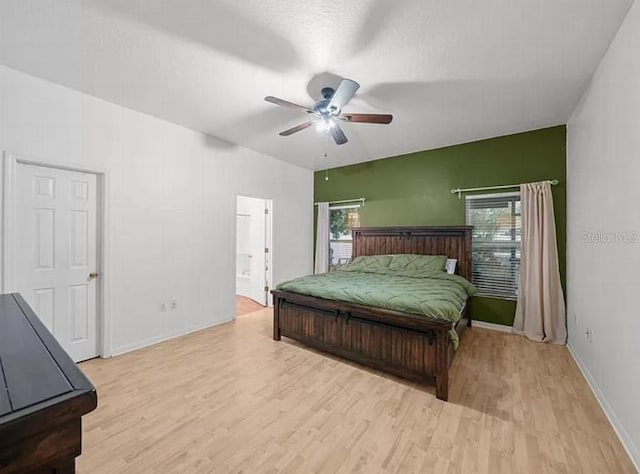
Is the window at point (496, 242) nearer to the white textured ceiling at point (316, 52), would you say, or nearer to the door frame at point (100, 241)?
the white textured ceiling at point (316, 52)

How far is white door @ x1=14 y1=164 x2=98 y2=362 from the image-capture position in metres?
2.62

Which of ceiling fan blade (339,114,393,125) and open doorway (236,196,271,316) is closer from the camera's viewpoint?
ceiling fan blade (339,114,393,125)

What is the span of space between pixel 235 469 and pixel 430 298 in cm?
196

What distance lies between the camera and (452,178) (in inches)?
173

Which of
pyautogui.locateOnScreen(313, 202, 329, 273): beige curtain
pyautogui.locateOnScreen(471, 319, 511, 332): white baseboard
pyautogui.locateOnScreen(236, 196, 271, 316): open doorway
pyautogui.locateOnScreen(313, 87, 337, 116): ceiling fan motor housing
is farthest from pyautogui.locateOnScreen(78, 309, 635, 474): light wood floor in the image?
pyautogui.locateOnScreen(313, 202, 329, 273): beige curtain

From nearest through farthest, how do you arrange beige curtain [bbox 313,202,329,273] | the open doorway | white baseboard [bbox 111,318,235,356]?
white baseboard [bbox 111,318,235,356] → the open doorway → beige curtain [bbox 313,202,329,273]

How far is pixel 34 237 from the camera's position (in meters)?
2.67

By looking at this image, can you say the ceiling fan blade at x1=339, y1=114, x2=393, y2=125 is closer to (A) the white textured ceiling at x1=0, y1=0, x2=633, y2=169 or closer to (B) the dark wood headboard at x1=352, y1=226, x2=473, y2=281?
(A) the white textured ceiling at x1=0, y1=0, x2=633, y2=169

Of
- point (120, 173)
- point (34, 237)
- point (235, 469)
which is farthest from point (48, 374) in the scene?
point (120, 173)

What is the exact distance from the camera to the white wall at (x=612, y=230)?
1.77 m

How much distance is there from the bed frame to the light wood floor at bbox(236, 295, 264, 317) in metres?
1.53

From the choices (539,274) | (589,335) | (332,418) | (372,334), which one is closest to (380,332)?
(372,334)

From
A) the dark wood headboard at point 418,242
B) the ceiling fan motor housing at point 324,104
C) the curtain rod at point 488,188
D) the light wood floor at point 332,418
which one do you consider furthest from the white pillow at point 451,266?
the ceiling fan motor housing at point 324,104

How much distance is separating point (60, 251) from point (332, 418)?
298cm
